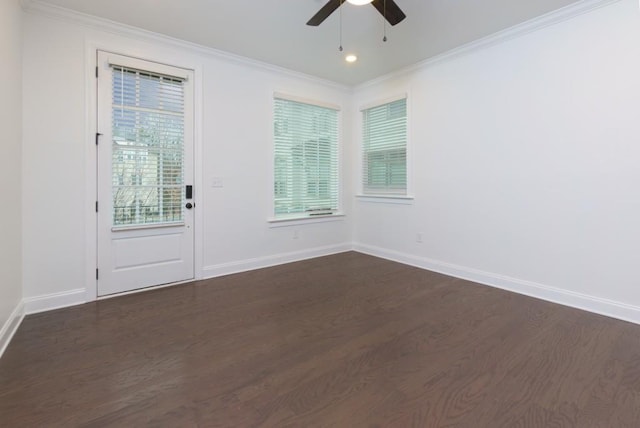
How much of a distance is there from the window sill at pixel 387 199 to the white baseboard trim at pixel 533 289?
0.74 meters

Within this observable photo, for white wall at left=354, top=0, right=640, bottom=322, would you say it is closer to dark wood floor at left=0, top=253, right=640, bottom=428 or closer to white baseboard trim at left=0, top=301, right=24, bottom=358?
dark wood floor at left=0, top=253, right=640, bottom=428

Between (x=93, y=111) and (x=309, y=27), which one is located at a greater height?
(x=309, y=27)

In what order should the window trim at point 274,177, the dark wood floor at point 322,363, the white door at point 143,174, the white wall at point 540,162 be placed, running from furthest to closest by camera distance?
1. the window trim at point 274,177
2. the white door at point 143,174
3. the white wall at point 540,162
4. the dark wood floor at point 322,363

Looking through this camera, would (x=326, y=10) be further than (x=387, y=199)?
No

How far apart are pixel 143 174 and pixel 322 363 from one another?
8.90 feet

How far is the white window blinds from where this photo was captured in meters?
3.23

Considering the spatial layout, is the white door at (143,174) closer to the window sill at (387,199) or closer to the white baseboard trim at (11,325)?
the white baseboard trim at (11,325)

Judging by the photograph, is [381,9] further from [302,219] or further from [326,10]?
[302,219]

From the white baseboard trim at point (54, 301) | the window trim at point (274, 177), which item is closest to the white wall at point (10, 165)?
the white baseboard trim at point (54, 301)

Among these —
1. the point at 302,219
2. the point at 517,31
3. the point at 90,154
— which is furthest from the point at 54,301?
the point at 517,31

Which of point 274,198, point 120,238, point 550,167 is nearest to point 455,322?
point 550,167

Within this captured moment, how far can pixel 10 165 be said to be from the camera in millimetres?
2398

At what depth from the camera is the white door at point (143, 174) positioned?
317cm

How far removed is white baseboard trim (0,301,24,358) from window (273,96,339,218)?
2.76 metres
